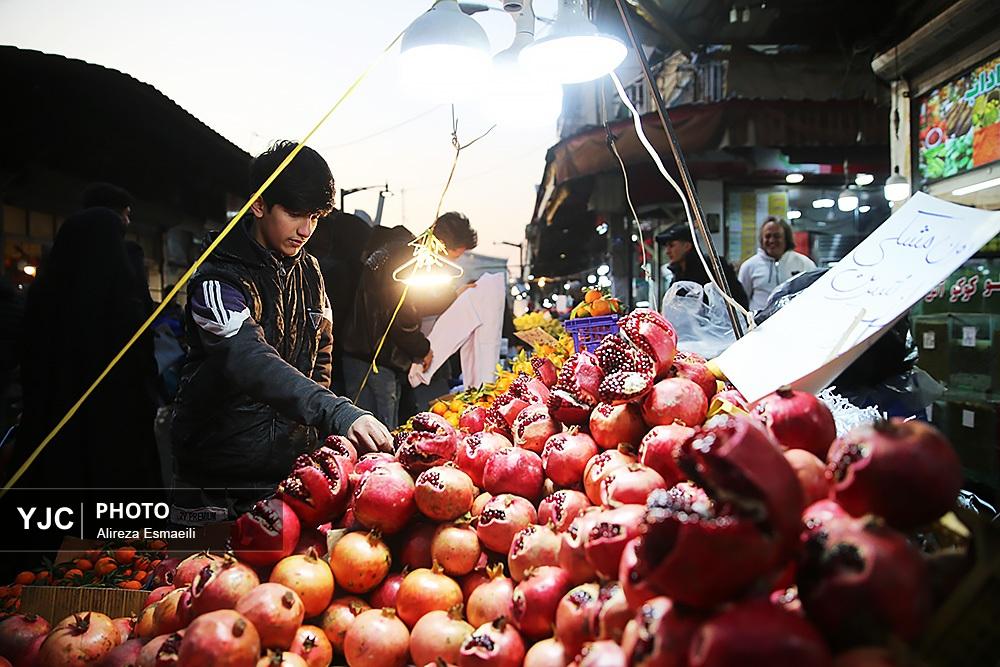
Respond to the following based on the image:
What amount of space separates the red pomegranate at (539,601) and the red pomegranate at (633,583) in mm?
257

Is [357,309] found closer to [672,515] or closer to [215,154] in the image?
[215,154]

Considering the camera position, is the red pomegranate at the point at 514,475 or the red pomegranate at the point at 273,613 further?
the red pomegranate at the point at 514,475

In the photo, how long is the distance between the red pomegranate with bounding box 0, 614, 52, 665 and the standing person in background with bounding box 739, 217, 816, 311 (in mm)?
5293

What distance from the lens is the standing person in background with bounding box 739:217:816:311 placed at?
5.51 m

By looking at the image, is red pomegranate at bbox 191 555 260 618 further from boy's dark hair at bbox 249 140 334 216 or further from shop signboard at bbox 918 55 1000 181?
shop signboard at bbox 918 55 1000 181

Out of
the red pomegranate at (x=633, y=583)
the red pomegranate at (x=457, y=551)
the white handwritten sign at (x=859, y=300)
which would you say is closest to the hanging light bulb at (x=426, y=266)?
the white handwritten sign at (x=859, y=300)

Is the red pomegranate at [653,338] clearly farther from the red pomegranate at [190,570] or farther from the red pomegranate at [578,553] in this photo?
the red pomegranate at [190,570]

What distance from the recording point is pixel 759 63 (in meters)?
9.10

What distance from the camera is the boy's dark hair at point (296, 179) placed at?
7.09 feet

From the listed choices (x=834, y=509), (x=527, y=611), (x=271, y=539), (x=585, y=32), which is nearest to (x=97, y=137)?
(x=585, y=32)

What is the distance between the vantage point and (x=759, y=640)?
643mm

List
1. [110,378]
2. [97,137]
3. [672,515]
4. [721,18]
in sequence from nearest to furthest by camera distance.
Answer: [672,515] → [110,378] → [97,137] → [721,18]

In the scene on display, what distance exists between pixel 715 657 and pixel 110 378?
3693 mm

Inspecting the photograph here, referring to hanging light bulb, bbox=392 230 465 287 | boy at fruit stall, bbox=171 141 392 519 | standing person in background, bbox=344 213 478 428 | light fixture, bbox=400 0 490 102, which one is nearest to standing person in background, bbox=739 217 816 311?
standing person in background, bbox=344 213 478 428
